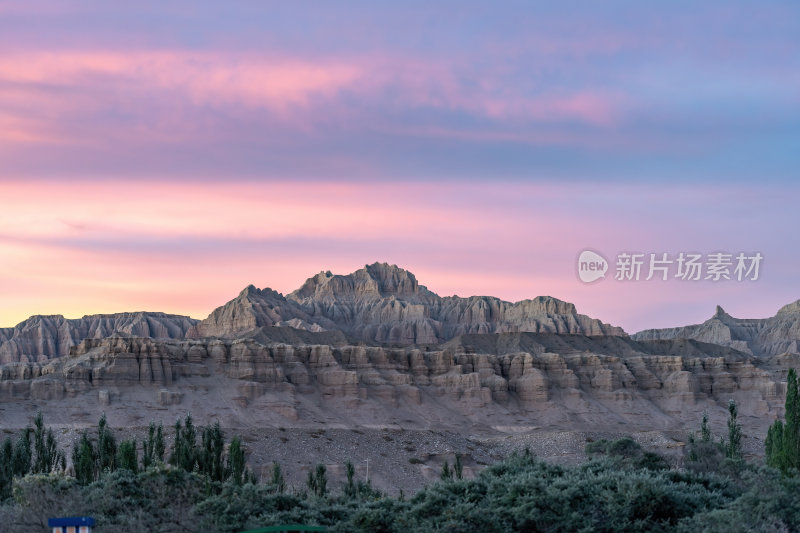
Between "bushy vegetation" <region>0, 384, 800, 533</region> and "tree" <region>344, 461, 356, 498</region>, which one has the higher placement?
"bushy vegetation" <region>0, 384, 800, 533</region>

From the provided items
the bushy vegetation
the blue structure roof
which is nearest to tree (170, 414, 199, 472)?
the bushy vegetation

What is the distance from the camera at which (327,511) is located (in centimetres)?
3472

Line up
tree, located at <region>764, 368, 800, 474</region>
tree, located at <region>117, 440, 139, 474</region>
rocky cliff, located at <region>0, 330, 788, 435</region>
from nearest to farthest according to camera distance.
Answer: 1. tree, located at <region>764, 368, 800, 474</region>
2. tree, located at <region>117, 440, 139, 474</region>
3. rocky cliff, located at <region>0, 330, 788, 435</region>

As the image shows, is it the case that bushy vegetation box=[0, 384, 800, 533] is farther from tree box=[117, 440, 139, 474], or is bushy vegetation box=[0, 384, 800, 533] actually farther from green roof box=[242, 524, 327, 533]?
tree box=[117, 440, 139, 474]

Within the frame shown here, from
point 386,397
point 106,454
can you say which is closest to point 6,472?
point 106,454

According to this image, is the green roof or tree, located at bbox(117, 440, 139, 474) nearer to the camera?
the green roof

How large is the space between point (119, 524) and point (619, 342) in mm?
163906

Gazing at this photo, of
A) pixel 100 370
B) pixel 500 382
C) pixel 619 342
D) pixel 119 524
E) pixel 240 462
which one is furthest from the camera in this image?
pixel 619 342

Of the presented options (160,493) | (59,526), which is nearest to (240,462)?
(160,493)

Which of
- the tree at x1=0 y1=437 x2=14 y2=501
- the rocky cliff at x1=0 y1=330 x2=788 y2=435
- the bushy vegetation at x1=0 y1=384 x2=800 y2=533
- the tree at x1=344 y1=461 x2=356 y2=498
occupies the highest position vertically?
the rocky cliff at x1=0 y1=330 x2=788 y2=435

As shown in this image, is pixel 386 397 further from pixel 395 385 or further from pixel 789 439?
pixel 789 439

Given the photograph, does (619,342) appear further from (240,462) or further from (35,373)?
(240,462)

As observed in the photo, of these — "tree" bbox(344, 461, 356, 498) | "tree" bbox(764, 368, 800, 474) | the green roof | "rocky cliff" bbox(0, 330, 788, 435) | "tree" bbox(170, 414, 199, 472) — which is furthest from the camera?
"rocky cliff" bbox(0, 330, 788, 435)

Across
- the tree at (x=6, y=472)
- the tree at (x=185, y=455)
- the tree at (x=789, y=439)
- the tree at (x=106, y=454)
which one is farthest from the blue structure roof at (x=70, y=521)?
the tree at (x=106, y=454)
